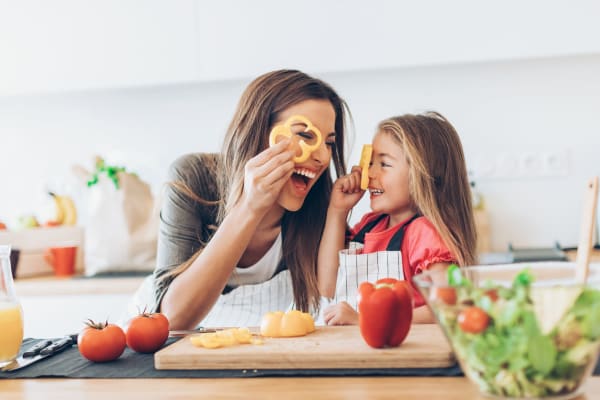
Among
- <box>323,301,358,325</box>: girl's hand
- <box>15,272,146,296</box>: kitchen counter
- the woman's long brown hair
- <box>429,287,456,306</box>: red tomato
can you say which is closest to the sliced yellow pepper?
<box>323,301,358,325</box>: girl's hand

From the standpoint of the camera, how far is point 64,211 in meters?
3.06

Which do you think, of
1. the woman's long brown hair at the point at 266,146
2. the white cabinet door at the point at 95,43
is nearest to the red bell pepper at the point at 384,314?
the woman's long brown hair at the point at 266,146

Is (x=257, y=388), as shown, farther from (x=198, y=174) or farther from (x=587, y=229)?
(x=198, y=174)

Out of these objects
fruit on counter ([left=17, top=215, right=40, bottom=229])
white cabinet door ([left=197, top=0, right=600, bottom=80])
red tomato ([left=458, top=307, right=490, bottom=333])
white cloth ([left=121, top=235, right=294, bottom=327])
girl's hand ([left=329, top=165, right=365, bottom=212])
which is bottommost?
white cloth ([left=121, top=235, right=294, bottom=327])

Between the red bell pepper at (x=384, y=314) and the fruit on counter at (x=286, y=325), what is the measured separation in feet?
0.42

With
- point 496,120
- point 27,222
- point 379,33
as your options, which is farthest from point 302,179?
point 27,222

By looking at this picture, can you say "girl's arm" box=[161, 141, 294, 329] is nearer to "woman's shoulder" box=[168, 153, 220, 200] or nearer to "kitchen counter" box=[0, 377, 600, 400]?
"woman's shoulder" box=[168, 153, 220, 200]

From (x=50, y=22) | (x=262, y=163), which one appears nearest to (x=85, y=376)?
(x=262, y=163)

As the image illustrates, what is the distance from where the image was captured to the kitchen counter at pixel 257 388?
938mm

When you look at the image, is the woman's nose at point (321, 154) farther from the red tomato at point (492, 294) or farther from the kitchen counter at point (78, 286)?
the kitchen counter at point (78, 286)

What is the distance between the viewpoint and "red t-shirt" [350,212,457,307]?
1.60 m

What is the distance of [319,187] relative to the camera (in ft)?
6.24

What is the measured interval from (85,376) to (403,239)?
856mm

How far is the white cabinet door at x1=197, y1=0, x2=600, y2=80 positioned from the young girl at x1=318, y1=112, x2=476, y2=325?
2.62 ft
